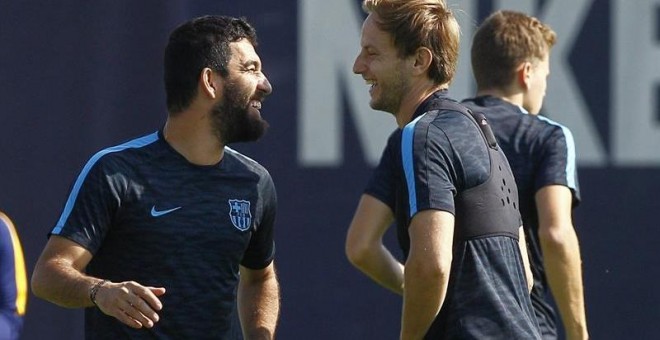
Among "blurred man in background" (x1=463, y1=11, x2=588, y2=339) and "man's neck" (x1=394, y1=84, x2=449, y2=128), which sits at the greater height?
"man's neck" (x1=394, y1=84, x2=449, y2=128)

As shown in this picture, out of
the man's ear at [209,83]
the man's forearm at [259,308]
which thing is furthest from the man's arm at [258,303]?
the man's ear at [209,83]

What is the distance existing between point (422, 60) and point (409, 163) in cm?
32

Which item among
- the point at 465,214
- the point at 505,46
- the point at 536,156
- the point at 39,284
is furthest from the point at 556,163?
the point at 39,284

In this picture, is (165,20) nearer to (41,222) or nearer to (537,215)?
(41,222)

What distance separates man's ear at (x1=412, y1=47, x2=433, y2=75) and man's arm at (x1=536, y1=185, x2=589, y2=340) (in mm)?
927

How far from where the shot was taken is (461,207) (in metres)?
3.18

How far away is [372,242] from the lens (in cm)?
409

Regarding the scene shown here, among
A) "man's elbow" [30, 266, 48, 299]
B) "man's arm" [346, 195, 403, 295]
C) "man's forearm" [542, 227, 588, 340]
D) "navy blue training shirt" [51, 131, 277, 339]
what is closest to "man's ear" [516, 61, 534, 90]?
"man's forearm" [542, 227, 588, 340]

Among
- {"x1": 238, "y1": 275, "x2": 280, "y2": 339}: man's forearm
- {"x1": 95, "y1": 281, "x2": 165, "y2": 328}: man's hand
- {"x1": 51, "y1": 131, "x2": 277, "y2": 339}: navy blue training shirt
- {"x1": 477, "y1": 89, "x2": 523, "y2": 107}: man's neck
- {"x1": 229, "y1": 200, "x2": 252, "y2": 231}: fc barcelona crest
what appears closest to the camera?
{"x1": 95, "y1": 281, "x2": 165, "y2": 328}: man's hand

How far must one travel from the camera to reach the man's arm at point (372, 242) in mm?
3977

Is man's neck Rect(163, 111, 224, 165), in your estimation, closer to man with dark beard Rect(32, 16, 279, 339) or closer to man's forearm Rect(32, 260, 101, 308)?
man with dark beard Rect(32, 16, 279, 339)

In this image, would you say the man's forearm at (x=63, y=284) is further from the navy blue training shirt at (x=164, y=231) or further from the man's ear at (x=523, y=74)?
the man's ear at (x=523, y=74)

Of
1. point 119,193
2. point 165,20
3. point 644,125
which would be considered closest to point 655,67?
point 644,125

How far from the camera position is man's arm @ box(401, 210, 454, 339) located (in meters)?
3.05
